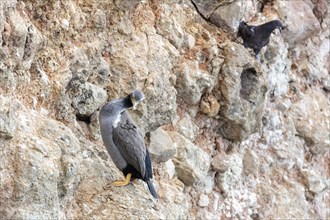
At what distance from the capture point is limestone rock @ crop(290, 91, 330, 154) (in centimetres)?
1144

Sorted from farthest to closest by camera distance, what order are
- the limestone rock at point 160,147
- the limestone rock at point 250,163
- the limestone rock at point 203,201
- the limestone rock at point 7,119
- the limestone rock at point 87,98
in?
the limestone rock at point 250,163
the limestone rock at point 203,201
the limestone rock at point 160,147
the limestone rock at point 87,98
the limestone rock at point 7,119

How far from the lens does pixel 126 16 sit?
8.46 m

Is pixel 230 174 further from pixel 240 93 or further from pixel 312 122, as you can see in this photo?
pixel 312 122

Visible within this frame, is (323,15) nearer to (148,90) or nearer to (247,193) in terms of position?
(247,193)

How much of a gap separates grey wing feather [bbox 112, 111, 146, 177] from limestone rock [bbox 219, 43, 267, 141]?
260 centimetres

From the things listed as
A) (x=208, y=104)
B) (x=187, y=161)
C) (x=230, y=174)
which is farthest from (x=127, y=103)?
(x=230, y=174)

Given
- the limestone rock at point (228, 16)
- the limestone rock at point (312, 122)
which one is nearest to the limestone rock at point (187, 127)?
the limestone rock at point (228, 16)

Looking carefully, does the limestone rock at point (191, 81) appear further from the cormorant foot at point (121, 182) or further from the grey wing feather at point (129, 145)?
the cormorant foot at point (121, 182)

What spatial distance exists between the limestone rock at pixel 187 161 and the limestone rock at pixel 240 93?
2.74 ft

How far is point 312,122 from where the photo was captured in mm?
11578

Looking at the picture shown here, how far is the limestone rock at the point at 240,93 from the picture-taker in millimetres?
9422

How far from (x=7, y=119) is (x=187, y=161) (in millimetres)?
3413

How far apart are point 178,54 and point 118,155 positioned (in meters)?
2.34

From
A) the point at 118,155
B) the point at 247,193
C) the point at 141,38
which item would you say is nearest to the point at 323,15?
the point at 247,193
